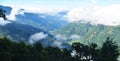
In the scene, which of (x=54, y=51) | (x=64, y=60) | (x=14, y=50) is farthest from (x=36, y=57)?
(x=54, y=51)

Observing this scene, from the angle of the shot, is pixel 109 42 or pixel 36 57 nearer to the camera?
pixel 36 57

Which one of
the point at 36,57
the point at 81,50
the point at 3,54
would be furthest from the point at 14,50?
the point at 81,50

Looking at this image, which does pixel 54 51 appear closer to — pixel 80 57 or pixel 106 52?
pixel 80 57

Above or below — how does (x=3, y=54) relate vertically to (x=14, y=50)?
above

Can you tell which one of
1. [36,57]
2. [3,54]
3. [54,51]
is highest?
[3,54]

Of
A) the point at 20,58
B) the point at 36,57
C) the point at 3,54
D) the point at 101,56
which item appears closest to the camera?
the point at 3,54

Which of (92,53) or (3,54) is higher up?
(3,54)

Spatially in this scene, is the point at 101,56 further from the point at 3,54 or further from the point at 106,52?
the point at 3,54

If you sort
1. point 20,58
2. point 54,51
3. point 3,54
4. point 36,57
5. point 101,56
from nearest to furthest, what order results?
point 3,54, point 20,58, point 36,57, point 101,56, point 54,51

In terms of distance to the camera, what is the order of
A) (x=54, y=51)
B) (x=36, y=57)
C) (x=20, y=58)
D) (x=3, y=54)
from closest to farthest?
(x=3, y=54) < (x=20, y=58) < (x=36, y=57) < (x=54, y=51)
